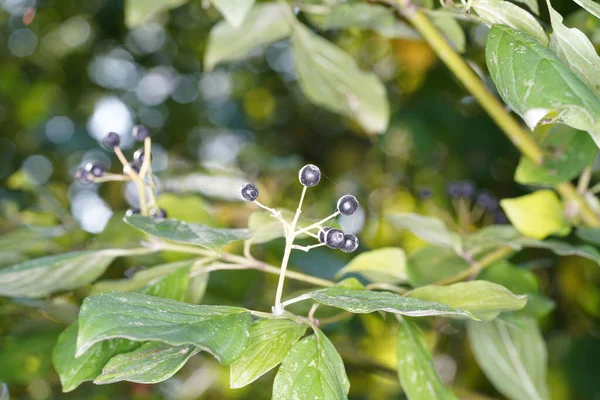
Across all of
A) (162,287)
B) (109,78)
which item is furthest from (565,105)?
(109,78)

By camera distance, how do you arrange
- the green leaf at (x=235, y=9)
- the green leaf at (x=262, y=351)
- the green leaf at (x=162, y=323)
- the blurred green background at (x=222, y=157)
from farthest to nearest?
the blurred green background at (x=222, y=157)
the green leaf at (x=235, y=9)
the green leaf at (x=262, y=351)
the green leaf at (x=162, y=323)

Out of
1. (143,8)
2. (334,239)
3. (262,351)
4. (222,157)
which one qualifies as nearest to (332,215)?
(334,239)

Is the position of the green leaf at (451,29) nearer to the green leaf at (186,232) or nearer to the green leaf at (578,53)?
the green leaf at (578,53)

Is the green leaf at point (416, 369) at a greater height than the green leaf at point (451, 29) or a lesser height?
lesser

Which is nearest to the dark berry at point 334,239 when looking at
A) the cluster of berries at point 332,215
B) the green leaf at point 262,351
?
the cluster of berries at point 332,215

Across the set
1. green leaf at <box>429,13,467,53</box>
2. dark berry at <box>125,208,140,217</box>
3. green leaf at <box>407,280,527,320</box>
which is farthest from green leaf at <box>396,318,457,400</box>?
green leaf at <box>429,13,467,53</box>

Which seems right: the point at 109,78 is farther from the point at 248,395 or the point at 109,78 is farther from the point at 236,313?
the point at 236,313

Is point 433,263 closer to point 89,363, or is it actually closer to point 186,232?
point 186,232
